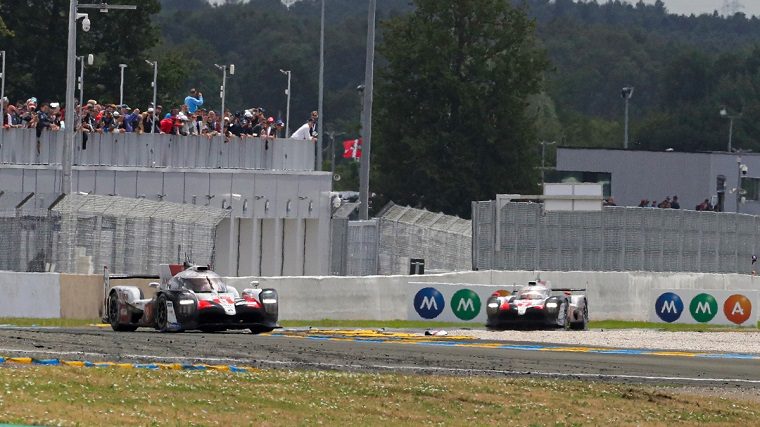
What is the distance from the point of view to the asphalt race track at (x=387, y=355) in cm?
2339

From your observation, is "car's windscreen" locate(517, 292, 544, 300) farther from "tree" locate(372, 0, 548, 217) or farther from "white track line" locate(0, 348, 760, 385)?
"tree" locate(372, 0, 548, 217)

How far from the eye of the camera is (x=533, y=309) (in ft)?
117

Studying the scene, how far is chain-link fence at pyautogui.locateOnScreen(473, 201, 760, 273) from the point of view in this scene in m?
45.0

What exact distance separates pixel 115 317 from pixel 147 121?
1836cm

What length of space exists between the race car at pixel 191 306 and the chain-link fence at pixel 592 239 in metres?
14.7

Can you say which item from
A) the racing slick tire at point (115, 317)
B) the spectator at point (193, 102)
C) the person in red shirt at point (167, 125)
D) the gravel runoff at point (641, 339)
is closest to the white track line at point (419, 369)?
the gravel runoff at point (641, 339)

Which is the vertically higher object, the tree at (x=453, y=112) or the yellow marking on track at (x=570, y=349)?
the tree at (x=453, y=112)

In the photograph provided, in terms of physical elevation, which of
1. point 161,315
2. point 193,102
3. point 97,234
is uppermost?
point 193,102

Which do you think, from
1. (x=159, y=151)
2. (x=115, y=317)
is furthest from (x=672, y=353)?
(x=159, y=151)

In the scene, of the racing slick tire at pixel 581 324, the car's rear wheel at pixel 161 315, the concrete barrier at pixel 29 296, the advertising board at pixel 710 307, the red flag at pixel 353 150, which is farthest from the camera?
the red flag at pixel 353 150

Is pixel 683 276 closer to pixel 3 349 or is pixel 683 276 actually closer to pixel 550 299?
pixel 550 299

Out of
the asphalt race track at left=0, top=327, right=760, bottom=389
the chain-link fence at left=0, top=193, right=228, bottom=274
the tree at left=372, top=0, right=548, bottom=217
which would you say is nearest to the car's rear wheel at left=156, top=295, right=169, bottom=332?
the asphalt race track at left=0, top=327, right=760, bottom=389

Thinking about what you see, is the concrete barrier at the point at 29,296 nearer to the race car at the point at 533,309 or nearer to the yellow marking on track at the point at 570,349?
the race car at the point at 533,309

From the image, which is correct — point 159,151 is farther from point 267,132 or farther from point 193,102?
point 267,132
